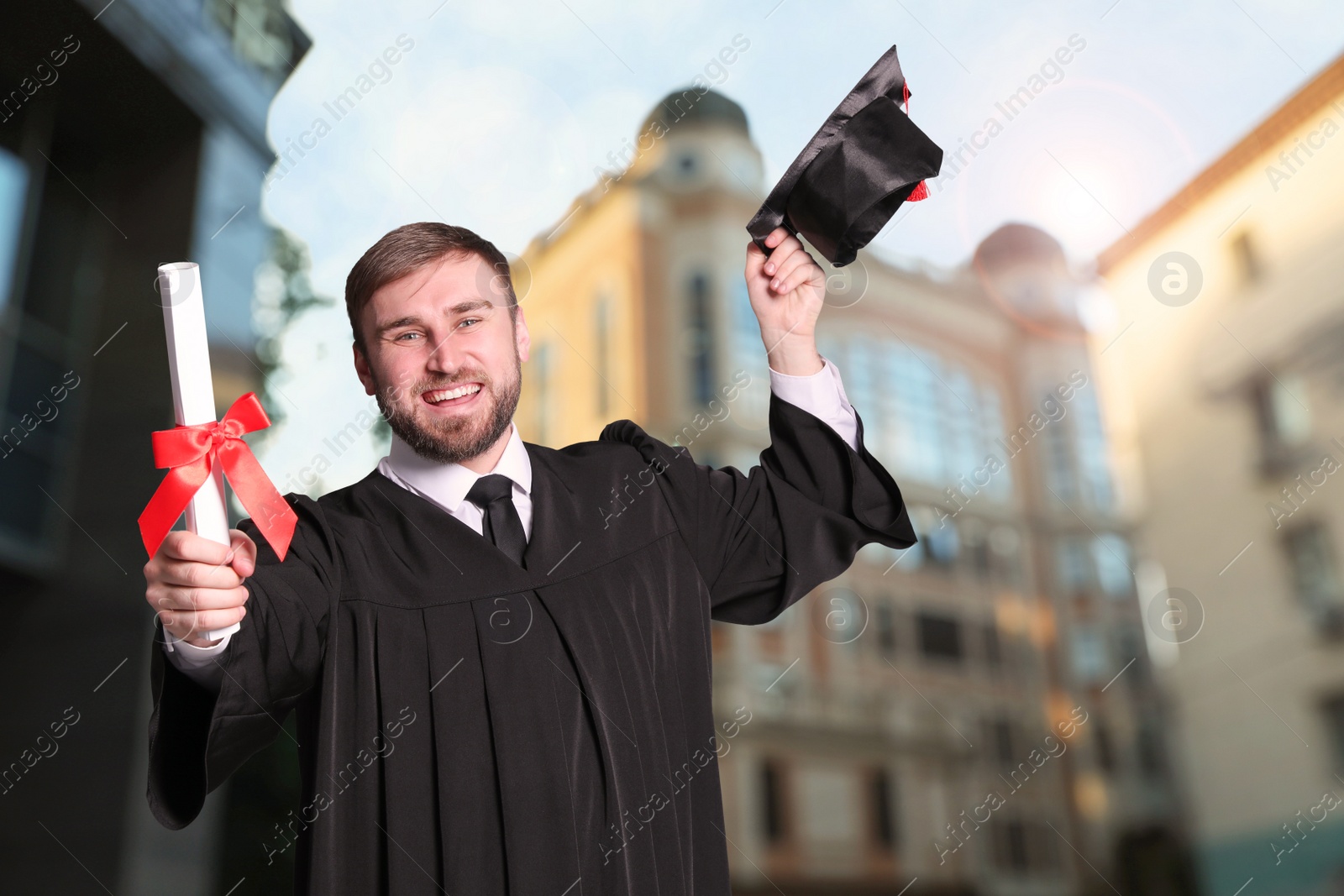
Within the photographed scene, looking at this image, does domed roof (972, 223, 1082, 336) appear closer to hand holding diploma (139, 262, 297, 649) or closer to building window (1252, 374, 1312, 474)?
building window (1252, 374, 1312, 474)

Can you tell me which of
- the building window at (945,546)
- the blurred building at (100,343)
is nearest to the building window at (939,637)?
the building window at (945,546)

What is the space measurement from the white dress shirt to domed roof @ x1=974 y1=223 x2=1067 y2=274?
2319 cm

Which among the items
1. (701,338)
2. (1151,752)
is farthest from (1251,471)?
(701,338)

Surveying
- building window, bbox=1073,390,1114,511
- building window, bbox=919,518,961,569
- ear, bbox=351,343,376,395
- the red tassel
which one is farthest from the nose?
building window, bbox=1073,390,1114,511

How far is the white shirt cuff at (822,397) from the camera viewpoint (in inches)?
72.6

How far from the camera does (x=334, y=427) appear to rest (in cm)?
310

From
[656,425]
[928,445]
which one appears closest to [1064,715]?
[928,445]

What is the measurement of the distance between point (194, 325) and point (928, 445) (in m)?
22.2

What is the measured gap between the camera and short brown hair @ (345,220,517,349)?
1.82 meters

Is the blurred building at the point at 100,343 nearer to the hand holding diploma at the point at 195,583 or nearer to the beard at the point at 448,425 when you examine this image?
the beard at the point at 448,425

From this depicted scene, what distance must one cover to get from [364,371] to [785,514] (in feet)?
2.50

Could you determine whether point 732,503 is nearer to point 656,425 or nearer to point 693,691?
point 693,691

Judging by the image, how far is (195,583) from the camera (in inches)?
→ 48.9

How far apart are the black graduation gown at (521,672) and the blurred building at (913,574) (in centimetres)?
1230
